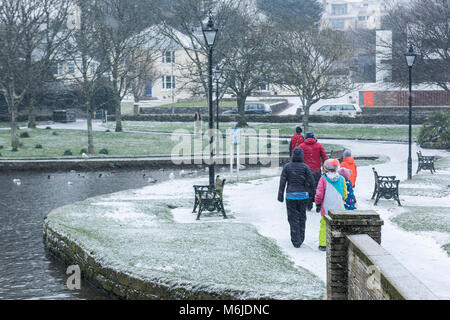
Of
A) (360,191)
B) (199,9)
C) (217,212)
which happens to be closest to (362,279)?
(217,212)

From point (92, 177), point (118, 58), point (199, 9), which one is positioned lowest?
point (92, 177)

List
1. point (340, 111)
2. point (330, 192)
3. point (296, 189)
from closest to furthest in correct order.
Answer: point (330, 192)
point (296, 189)
point (340, 111)

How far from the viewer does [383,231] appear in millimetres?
12352

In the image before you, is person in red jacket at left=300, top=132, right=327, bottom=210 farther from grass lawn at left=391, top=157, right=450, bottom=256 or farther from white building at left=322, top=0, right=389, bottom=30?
white building at left=322, top=0, right=389, bottom=30

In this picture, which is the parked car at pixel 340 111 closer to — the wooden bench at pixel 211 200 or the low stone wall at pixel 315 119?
the low stone wall at pixel 315 119

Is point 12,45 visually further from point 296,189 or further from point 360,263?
point 360,263

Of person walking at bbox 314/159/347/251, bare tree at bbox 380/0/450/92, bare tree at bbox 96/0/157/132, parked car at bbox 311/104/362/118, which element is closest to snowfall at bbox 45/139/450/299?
person walking at bbox 314/159/347/251

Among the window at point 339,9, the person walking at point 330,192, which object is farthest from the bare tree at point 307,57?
the window at point 339,9

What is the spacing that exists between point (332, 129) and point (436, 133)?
12.1 m

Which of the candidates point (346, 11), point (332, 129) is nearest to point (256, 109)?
point (332, 129)

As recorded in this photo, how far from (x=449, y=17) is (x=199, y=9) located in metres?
A: 14.9

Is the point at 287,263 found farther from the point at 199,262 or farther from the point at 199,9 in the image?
the point at 199,9

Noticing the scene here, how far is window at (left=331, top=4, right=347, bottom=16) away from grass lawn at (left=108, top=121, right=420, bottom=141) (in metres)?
118
